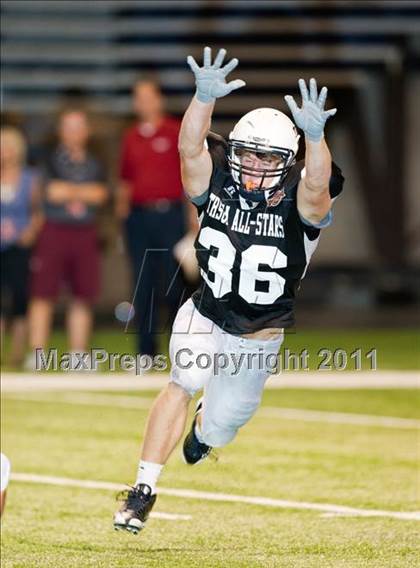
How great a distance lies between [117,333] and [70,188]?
2734 millimetres

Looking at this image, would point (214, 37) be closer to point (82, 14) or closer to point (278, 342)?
point (82, 14)

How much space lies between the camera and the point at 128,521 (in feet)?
17.6

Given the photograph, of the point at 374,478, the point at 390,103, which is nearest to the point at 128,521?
the point at 374,478

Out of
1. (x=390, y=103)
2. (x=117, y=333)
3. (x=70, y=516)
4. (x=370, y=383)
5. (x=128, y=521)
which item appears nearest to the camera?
(x=128, y=521)

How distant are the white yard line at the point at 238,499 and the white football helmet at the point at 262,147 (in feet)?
4.68

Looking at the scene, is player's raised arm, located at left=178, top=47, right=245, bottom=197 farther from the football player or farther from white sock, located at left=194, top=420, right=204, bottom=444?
white sock, located at left=194, top=420, right=204, bottom=444

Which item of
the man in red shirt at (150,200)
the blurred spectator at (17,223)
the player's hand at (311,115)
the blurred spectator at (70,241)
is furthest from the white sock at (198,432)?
the blurred spectator at (17,223)

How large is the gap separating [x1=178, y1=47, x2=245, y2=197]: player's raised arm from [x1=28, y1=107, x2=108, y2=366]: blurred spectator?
5337 millimetres

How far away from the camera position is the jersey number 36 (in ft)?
19.0

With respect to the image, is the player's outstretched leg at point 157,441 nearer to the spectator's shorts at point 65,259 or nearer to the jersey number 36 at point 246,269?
the jersey number 36 at point 246,269

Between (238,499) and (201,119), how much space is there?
184 centimetres

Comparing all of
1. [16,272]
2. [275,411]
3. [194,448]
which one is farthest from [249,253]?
[16,272]

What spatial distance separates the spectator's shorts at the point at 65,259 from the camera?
11141 millimetres

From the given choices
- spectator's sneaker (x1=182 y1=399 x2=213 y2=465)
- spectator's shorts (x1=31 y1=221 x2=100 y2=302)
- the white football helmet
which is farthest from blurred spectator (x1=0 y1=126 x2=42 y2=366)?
the white football helmet
